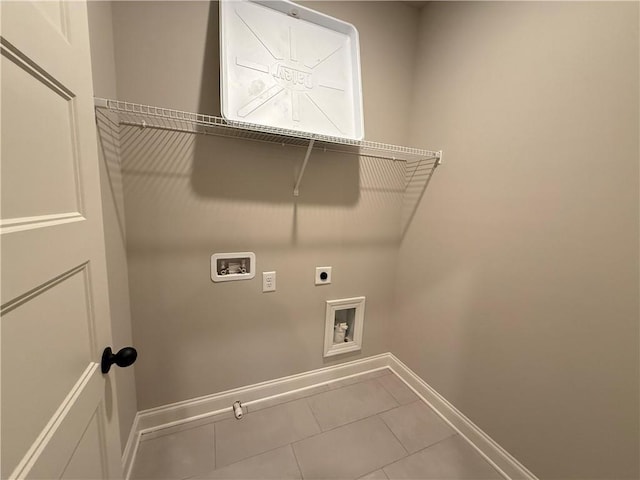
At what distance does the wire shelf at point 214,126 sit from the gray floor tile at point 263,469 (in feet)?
5.11

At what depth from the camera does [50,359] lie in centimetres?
47

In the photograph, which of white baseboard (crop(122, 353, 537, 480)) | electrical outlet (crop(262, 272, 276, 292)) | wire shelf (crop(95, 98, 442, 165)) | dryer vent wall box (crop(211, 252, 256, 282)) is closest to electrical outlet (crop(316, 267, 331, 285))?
electrical outlet (crop(262, 272, 276, 292))

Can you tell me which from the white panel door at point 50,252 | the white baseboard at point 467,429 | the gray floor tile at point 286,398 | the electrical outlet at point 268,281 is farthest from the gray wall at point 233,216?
the white panel door at point 50,252

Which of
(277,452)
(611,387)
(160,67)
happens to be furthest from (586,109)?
(277,452)

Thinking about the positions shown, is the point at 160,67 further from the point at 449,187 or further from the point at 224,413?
the point at 224,413

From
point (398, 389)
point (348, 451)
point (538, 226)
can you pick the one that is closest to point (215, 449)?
point (348, 451)

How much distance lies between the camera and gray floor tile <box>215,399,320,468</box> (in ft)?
A: 4.27

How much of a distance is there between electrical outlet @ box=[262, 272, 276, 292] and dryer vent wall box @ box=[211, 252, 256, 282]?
7cm

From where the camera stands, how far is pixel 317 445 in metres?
1.35

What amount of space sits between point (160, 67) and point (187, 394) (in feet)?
5.51

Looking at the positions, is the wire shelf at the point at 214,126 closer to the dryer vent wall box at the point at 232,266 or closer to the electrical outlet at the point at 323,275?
the dryer vent wall box at the point at 232,266

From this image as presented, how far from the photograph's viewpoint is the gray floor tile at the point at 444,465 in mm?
1233

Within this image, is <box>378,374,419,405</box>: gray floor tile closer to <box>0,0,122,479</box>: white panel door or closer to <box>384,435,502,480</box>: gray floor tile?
<box>384,435,502,480</box>: gray floor tile

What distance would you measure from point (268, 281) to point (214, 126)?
0.87 meters
